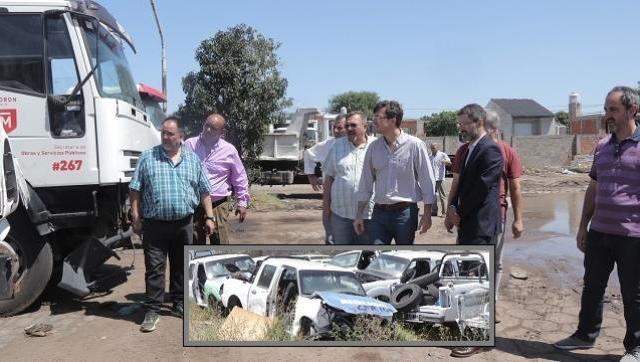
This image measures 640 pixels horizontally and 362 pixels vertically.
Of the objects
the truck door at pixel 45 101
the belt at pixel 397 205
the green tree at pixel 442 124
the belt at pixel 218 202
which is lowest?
the belt at pixel 218 202

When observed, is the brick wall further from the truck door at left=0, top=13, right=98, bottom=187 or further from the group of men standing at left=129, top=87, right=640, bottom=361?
the truck door at left=0, top=13, right=98, bottom=187

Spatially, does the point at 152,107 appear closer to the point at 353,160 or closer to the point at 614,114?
the point at 353,160

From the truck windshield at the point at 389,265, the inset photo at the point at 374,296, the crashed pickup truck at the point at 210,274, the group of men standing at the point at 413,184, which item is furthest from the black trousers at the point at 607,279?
the crashed pickup truck at the point at 210,274

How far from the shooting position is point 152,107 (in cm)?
1189

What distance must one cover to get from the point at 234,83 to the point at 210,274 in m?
12.1

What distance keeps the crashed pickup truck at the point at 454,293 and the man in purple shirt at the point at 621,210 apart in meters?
1.63

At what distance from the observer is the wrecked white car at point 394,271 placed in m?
3.14

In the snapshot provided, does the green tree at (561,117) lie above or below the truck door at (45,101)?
above

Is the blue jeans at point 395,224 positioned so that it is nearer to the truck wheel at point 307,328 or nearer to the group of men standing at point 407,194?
the group of men standing at point 407,194

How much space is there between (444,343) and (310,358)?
144 cm

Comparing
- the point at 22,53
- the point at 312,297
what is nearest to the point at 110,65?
the point at 22,53

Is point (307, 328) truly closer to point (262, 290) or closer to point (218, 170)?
point (262, 290)

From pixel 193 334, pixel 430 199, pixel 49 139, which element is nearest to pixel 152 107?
pixel 49 139

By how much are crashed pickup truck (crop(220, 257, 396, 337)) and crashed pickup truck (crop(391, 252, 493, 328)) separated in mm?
113
